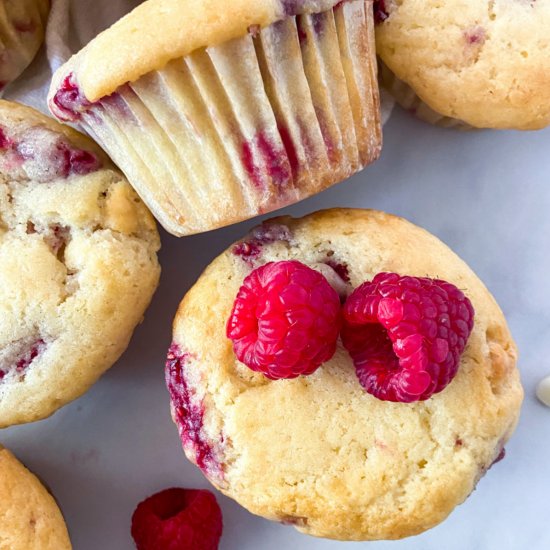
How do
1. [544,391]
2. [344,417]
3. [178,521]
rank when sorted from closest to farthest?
[344,417] < [178,521] < [544,391]

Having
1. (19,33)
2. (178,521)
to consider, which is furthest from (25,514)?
(19,33)

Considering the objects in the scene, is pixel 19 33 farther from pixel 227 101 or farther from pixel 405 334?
pixel 405 334

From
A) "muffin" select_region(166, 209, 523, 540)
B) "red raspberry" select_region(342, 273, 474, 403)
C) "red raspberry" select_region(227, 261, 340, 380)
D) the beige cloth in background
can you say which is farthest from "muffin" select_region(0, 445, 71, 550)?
the beige cloth in background

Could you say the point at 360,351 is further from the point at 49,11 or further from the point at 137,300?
the point at 49,11

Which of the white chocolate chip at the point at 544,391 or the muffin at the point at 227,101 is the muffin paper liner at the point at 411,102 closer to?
the muffin at the point at 227,101

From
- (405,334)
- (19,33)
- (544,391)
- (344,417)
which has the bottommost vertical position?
(544,391)

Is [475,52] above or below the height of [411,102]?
above

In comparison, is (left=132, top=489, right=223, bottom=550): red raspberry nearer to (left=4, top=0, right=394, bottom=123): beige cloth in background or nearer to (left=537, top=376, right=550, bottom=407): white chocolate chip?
(left=537, top=376, right=550, bottom=407): white chocolate chip
